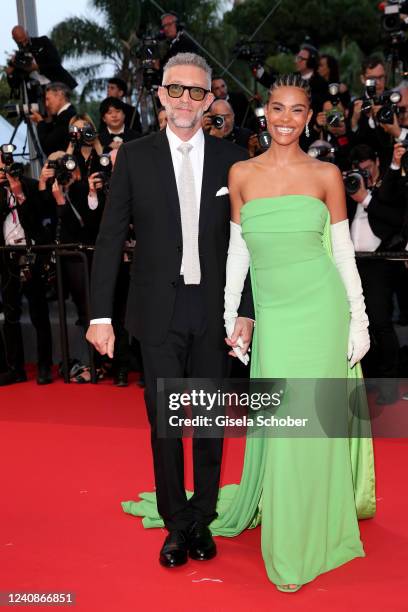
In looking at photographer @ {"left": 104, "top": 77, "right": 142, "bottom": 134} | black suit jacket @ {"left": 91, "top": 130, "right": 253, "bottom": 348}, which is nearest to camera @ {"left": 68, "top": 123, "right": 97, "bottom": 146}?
photographer @ {"left": 104, "top": 77, "right": 142, "bottom": 134}

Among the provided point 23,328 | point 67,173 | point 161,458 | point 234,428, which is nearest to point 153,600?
point 161,458

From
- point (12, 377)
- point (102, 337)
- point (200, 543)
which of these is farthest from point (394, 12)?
point (200, 543)

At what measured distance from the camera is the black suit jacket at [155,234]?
2.85m

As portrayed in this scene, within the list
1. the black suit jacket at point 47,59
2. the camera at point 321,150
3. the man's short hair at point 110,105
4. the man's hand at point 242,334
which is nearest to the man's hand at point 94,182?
the man's short hair at point 110,105

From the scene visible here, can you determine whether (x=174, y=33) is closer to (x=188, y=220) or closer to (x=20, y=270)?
(x=20, y=270)

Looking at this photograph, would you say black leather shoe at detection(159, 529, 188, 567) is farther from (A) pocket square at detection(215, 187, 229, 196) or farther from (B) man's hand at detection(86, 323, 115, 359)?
(A) pocket square at detection(215, 187, 229, 196)

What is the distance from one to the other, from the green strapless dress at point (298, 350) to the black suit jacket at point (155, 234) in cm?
14

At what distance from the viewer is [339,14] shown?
93.9 feet

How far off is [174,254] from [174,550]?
39.5 inches

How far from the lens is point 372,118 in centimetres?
578

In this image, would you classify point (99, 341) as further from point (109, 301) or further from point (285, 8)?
point (285, 8)

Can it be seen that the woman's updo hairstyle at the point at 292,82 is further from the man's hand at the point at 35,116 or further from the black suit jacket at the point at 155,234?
the man's hand at the point at 35,116

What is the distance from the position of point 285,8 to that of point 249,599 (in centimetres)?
2894

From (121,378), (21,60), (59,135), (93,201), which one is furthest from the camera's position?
(21,60)
